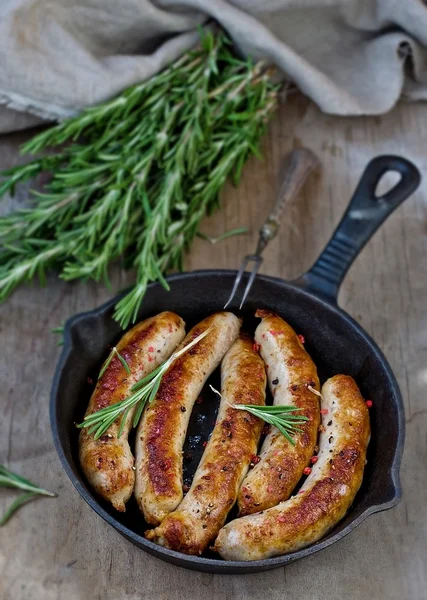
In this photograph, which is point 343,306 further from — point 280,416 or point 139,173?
point 139,173

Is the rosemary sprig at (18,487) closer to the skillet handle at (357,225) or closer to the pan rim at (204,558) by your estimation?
the pan rim at (204,558)

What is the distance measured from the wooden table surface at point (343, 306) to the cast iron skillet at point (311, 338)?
256 millimetres

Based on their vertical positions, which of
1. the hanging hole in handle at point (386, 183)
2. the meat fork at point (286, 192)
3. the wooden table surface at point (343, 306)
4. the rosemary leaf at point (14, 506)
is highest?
the hanging hole in handle at point (386, 183)

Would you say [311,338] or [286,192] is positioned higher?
[286,192]

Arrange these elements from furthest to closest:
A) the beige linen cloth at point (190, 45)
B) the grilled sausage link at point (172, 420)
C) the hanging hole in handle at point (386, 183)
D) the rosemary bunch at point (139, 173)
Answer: the hanging hole in handle at point (386, 183)
the beige linen cloth at point (190, 45)
the rosemary bunch at point (139, 173)
the grilled sausage link at point (172, 420)

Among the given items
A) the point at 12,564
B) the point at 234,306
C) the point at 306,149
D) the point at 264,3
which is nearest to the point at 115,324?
the point at 234,306

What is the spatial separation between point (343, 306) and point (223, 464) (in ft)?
3.64

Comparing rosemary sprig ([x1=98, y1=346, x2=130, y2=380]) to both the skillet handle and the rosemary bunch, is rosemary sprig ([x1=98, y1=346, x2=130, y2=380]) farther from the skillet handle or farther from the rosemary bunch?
the skillet handle

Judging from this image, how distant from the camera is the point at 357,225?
8.87ft

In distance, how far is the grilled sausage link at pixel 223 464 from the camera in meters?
2.06

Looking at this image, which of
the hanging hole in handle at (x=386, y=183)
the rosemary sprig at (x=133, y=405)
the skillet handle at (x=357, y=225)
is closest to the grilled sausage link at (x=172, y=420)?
the rosemary sprig at (x=133, y=405)

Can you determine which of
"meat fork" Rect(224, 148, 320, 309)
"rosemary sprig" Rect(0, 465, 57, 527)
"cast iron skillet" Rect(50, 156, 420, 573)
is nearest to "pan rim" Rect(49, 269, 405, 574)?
"cast iron skillet" Rect(50, 156, 420, 573)

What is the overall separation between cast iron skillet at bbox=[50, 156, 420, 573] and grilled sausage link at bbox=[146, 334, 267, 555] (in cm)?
9

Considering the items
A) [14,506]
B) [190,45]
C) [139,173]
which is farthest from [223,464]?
[190,45]
